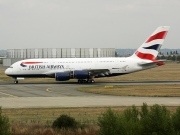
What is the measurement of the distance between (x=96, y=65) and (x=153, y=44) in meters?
8.88

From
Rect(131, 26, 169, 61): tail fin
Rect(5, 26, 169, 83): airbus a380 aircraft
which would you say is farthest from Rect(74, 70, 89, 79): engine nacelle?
Rect(131, 26, 169, 61): tail fin

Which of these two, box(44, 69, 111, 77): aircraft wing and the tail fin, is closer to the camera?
box(44, 69, 111, 77): aircraft wing

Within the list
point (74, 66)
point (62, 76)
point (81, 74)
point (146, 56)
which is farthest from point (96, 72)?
point (146, 56)

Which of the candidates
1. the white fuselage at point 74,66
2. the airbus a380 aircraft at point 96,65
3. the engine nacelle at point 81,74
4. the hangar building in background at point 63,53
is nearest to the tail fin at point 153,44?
the airbus a380 aircraft at point 96,65

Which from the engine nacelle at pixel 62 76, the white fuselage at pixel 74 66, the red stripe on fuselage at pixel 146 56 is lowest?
the engine nacelle at pixel 62 76

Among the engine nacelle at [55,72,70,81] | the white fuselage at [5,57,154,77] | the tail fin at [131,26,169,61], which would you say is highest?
the tail fin at [131,26,169,61]

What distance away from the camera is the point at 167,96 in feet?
130

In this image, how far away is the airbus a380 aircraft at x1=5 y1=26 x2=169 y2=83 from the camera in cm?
6103

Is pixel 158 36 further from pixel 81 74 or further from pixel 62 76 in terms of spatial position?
pixel 62 76

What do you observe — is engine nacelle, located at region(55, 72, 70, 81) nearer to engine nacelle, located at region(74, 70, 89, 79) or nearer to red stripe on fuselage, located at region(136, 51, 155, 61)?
engine nacelle, located at region(74, 70, 89, 79)

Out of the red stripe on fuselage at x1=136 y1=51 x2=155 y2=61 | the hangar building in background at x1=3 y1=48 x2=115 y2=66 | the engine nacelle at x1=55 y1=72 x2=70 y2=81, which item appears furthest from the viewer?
the hangar building in background at x1=3 y1=48 x2=115 y2=66

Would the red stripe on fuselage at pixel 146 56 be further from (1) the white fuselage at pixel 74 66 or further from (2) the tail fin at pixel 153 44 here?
(1) the white fuselage at pixel 74 66

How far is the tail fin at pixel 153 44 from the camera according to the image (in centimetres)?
6175

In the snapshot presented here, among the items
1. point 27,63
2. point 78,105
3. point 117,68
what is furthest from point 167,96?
point 27,63
